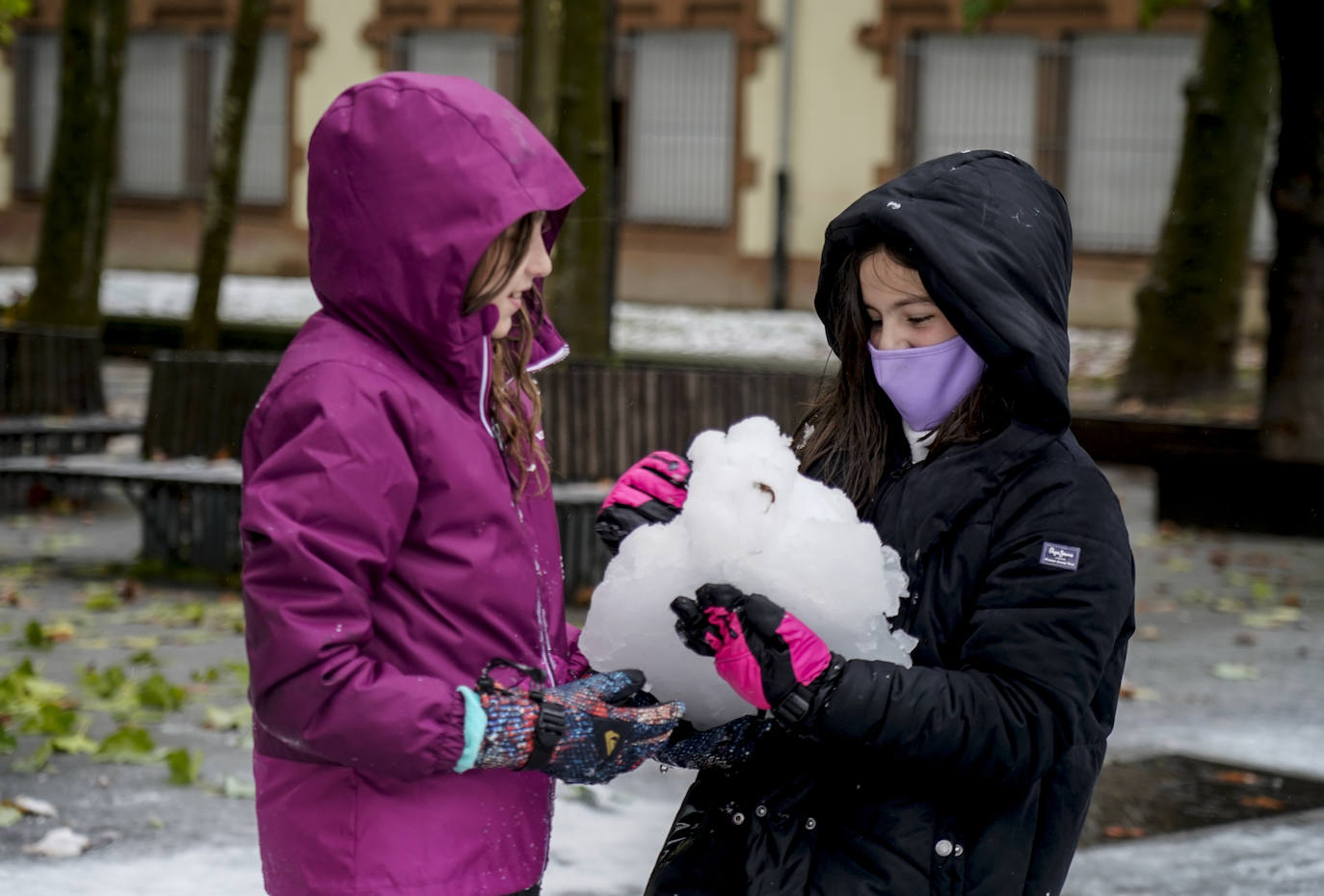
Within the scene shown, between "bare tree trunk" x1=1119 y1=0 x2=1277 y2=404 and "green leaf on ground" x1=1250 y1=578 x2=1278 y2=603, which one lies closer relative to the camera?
"green leaf on ground" x1=1250 y1=578 x2=1278 y2=603

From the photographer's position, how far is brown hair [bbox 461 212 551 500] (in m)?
2.29

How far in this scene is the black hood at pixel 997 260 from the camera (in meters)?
2.23

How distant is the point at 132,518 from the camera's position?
10602 mm

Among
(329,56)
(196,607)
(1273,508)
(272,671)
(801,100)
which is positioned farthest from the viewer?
(329,56)

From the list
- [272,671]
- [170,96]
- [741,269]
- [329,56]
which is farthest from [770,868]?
[170,96]

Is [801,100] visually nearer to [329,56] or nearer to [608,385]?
[329,56]

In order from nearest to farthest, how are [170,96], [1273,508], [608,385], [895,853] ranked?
[895,853], [608,385], [1273,508], [170,96]

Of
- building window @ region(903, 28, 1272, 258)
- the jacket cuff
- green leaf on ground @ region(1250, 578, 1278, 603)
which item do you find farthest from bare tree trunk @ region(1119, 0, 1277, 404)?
the jacket cuff

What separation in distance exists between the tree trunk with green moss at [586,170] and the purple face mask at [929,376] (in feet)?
23.2

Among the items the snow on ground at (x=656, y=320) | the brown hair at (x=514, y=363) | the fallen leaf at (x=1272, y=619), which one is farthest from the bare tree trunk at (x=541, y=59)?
the snow on ground at (x=656, y=320)

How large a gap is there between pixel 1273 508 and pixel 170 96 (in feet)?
67.5

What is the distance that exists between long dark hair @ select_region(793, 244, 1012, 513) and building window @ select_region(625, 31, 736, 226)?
68.5ft

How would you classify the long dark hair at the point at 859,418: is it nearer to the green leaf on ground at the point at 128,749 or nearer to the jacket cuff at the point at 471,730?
the jacket cuff at the point at 471,730

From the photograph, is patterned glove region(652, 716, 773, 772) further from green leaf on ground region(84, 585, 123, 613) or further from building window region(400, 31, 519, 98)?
building window region(400, 31, 519, 98)
